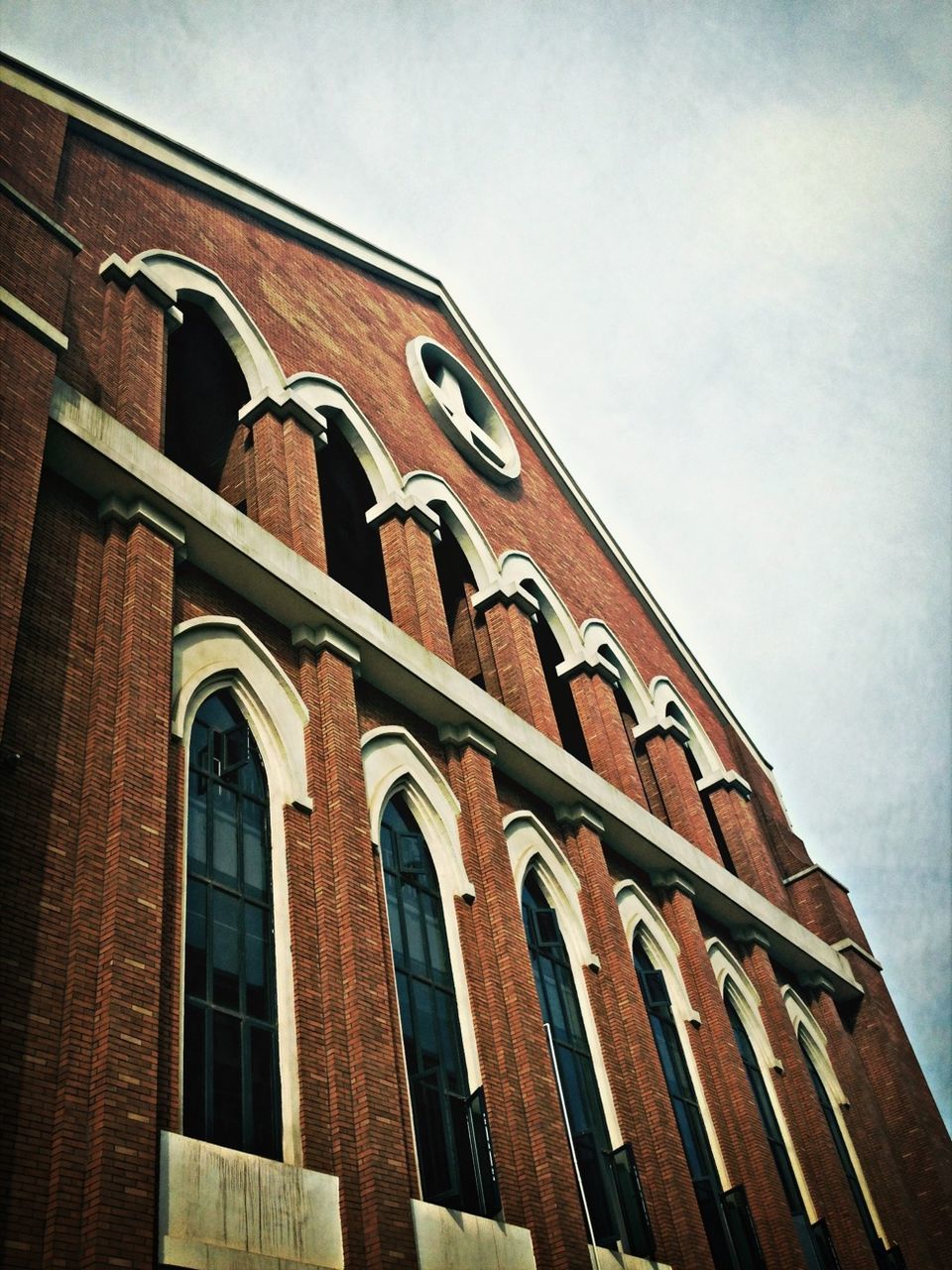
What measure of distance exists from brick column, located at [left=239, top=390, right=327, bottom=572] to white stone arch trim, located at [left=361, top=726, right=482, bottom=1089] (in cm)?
195

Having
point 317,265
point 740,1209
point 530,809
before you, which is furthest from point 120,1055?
point 317,265

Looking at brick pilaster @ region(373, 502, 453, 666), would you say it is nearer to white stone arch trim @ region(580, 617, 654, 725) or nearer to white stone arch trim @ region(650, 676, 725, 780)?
white stone arch trim @ region(580, 617, 654, 725)

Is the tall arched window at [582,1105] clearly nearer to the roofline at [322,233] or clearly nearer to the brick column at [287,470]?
the brick column at [287,470]

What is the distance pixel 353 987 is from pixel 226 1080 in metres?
1.42

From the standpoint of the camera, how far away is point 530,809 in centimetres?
1470

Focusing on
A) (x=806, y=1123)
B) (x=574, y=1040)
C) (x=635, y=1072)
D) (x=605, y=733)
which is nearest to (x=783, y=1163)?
(x=806, y=1123)

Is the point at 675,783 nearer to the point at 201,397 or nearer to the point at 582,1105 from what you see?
the point at 582,1105

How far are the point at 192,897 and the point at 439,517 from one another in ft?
28.7

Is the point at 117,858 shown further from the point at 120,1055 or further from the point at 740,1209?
the point at 740,1209

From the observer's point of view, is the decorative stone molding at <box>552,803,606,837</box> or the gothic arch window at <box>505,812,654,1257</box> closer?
the gothic arch window at <box>505,812,654,1257</box>

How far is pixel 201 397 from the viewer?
15789mm

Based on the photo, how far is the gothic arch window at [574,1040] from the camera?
1183cm

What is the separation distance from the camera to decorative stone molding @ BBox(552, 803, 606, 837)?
15.0m


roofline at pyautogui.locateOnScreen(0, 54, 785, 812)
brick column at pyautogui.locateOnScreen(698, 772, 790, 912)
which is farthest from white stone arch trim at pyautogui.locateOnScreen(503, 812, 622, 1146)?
roofline at pyautogui.locateOnScreen(0, 54, 785, 812)
